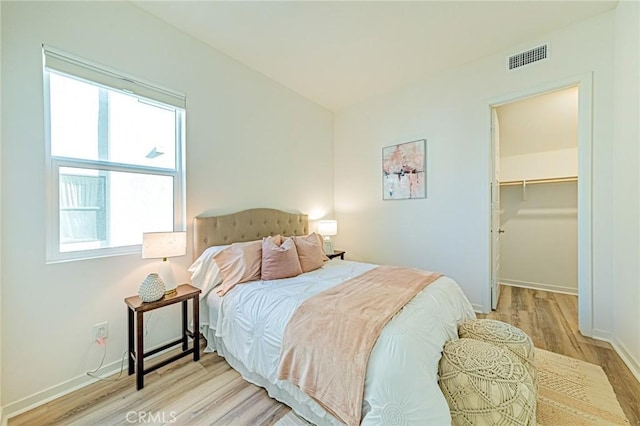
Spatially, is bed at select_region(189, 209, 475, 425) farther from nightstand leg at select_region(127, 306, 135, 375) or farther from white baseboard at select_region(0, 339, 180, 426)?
white baseboard at select_region(0, 339, 180, 426)

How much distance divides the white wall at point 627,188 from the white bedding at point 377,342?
1194 mm

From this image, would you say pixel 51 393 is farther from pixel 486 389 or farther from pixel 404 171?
pixel 404 171

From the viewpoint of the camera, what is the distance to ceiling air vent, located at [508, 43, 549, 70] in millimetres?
2533

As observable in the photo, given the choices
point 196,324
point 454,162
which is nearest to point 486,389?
point 196,324

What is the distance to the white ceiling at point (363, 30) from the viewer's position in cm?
213

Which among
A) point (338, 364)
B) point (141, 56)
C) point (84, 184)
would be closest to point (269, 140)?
point (141, 56)

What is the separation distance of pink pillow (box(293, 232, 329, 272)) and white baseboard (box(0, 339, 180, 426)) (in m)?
1.58

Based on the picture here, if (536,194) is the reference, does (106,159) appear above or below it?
above

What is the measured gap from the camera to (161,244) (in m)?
1.91

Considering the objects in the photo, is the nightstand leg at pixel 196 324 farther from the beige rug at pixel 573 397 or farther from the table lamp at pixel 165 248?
the beige rug at pixel 573 397

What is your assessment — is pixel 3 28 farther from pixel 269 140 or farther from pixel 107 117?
pixel 269 140

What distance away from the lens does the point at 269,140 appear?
3205 millimetres

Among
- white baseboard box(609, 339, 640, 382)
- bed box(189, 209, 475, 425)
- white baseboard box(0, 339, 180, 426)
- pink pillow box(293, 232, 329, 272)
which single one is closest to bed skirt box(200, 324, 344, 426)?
bed box(189, 209, 475, 425)

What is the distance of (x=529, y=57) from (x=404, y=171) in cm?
166
